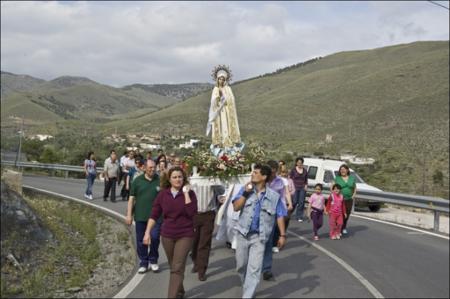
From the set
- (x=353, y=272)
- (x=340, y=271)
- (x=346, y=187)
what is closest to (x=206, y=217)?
(x=340, y=271)

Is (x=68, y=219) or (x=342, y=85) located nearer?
(x=68, y=219)

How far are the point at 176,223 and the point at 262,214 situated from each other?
1078mm

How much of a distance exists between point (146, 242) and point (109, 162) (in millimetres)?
10880

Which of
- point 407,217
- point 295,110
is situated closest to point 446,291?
point 407,217

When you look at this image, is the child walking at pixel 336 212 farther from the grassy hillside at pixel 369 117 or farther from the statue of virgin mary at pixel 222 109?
the grassy hillside at pixel 369 117

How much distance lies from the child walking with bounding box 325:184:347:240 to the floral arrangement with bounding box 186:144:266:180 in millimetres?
2112

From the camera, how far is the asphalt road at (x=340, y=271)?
7668 millimetres

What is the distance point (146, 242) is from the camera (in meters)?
7.52

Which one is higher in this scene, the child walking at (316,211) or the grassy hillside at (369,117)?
the grassy hillside at (369,117)

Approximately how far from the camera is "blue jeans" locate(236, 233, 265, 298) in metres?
6.91

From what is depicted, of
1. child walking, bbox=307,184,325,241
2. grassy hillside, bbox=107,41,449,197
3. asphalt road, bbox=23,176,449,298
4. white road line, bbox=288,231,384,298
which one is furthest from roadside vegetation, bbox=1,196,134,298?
grassy hillside, bbox=107,41,449,197

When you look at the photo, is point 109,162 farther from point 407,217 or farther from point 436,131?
point 436,131

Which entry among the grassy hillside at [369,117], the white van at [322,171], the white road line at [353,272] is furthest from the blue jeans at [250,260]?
the grassy hillside at [369,117]

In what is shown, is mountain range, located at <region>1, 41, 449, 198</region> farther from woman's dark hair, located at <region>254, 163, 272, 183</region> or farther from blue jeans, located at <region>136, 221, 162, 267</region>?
woman's dark hair, located at <region>254, 163, 272, 183</region>
